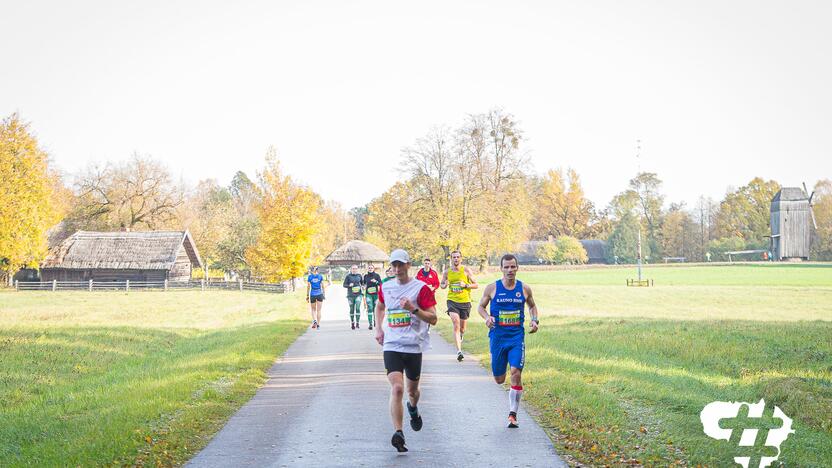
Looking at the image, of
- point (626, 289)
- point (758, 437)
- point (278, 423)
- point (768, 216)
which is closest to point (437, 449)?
point (278, 423)

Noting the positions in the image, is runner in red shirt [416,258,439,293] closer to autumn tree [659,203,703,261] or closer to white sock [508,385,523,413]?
white sock [508,385,523,413]

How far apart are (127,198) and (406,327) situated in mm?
75479

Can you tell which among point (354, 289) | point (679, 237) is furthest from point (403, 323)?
point (679, 237)

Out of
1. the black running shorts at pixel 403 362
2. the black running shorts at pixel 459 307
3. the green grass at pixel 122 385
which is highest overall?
the black running shorts at pixel 459 307

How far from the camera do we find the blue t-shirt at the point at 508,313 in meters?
9.29

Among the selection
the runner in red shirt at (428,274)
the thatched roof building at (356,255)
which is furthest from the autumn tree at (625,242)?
the runner in red shirt at (428,274)

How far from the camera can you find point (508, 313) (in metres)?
9.30

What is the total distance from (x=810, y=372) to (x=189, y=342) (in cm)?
1559

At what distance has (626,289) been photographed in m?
60.4

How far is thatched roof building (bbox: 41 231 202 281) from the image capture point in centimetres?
6625

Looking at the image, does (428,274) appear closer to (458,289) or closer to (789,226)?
(458,289)

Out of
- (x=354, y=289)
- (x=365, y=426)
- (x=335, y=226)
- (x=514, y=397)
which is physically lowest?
(x=365, y=426)

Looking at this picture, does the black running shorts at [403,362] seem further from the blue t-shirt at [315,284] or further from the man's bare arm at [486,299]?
the blue t-shirt at [315,284]

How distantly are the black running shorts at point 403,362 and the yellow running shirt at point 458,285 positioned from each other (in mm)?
7826
